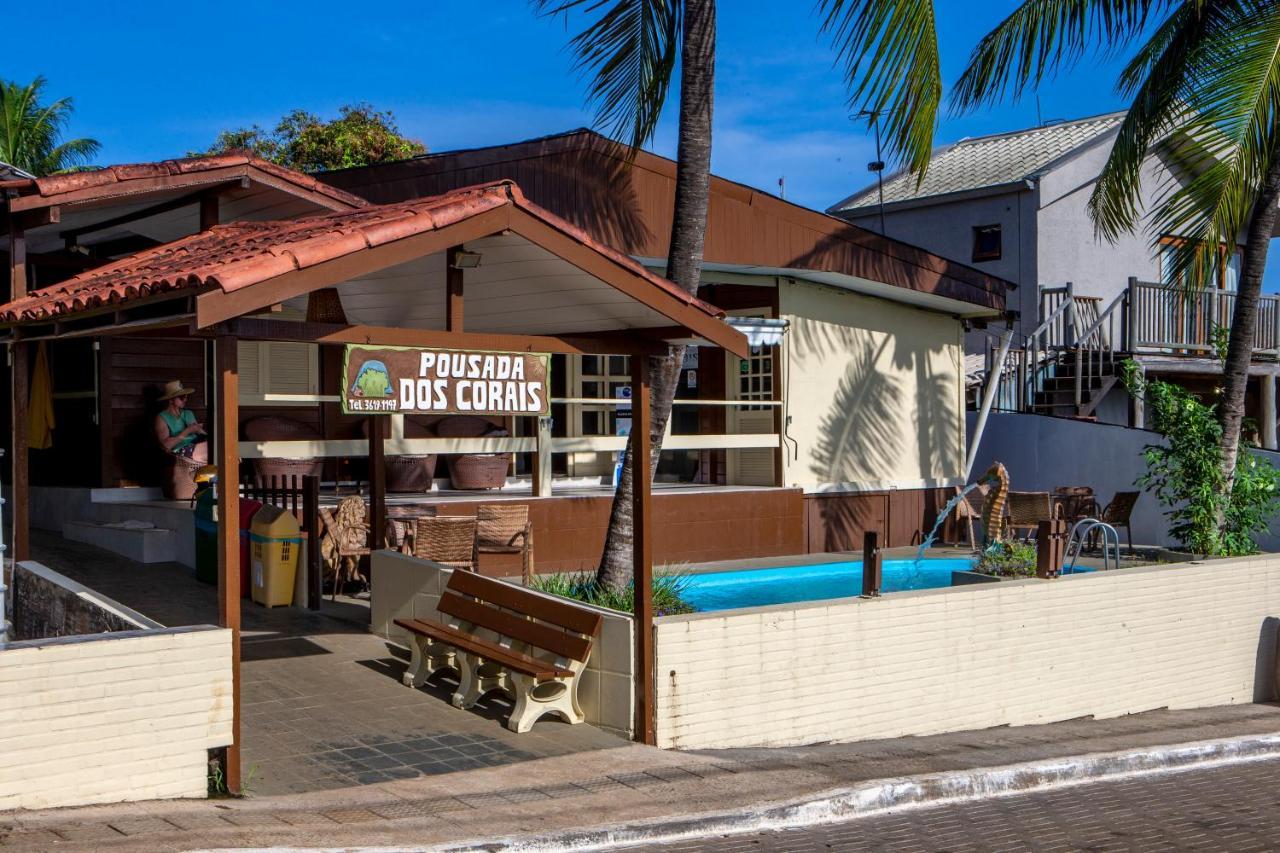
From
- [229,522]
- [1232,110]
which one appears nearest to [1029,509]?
[1232,110]

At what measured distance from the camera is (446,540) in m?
11.6

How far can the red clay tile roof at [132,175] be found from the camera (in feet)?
31.8

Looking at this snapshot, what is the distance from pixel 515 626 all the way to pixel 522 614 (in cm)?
31

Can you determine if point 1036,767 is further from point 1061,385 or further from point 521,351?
point 1061,385

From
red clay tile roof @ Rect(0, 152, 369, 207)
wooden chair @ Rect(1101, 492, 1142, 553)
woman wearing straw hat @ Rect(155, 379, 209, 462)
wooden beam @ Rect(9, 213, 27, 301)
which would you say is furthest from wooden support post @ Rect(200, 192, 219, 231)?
wooden chair @ Rect(1101, 492, 1142, 553)

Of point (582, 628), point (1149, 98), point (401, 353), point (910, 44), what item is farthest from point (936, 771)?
point (1149, 98)

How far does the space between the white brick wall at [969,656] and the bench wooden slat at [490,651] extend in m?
0.71

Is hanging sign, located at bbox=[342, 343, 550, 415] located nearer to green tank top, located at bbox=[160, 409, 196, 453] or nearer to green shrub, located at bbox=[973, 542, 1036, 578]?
green shrub, located at bbox=[973, 542, 1036, 578]

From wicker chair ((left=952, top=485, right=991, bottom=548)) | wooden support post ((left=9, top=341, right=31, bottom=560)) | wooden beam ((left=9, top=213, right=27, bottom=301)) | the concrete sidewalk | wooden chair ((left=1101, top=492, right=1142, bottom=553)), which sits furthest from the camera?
wicker chair ((left=952, top=485, right=991, bottom=548))

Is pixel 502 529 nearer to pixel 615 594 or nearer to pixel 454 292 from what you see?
pixel 615 594

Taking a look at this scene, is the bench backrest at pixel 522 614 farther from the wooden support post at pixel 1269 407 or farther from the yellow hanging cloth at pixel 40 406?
the wooden support post at pixel 1269 407

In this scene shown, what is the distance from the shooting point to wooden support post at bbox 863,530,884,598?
9.23 meters

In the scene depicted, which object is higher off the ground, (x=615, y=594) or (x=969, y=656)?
(x=615, y=594)

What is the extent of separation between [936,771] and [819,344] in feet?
31.2
